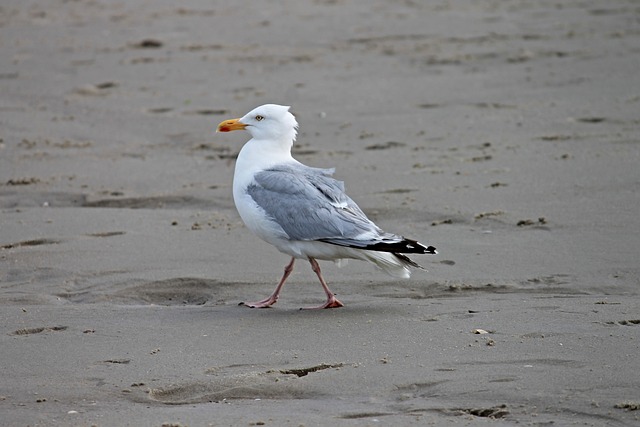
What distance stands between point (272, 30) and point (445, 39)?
220 cm

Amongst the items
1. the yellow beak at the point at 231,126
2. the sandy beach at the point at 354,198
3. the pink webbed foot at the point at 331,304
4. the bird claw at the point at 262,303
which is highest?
the yellow beak at the point at 231,126

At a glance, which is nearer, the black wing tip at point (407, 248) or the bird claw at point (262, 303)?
Result: the black wing tip at point (407, 248)

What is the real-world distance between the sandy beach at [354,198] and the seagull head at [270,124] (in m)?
0.78

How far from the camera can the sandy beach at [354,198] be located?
14.0ft

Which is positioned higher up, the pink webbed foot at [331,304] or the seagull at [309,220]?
the seagull at [309,220]

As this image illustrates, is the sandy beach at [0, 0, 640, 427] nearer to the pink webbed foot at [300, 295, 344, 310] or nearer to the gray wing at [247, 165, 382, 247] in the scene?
the pink webbed foot at [300, 295, 344, 310]

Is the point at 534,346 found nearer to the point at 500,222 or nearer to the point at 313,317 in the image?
the point at 313,317

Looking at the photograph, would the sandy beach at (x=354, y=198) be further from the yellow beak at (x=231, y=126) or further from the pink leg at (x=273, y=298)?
the yellow beak at (x=231, y=126)

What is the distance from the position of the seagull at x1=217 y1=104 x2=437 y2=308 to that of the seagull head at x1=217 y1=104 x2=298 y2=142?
155 millimetres

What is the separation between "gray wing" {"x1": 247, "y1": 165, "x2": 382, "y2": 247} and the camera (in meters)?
5.55

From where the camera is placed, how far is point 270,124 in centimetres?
623

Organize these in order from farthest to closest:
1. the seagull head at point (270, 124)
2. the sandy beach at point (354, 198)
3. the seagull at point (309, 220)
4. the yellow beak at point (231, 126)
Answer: the yellow beak at point (231, 126) → the seagull head at point (270, 124) → the seagull at point (309, 220) → the sandy beach at point (354, 198)

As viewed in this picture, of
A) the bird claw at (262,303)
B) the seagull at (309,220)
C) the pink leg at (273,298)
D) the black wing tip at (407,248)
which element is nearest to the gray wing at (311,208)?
the seagull at (309,220)

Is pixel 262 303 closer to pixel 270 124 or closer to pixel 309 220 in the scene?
pixel 309 220
